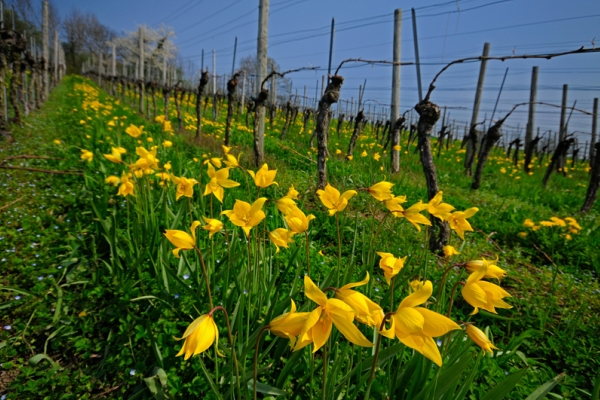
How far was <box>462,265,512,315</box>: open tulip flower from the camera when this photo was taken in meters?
0.82

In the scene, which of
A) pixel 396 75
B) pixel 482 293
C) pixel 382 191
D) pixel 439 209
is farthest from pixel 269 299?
pixel 396 75

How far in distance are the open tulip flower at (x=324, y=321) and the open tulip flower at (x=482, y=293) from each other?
393mm

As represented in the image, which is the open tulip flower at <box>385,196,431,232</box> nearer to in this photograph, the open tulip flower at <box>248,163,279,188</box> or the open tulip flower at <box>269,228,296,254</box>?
the open tulip flower at <box>269,228,296,254</box>

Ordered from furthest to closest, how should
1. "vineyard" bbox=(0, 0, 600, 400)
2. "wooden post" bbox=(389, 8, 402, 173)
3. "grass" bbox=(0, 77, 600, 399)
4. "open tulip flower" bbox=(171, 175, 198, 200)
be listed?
"wooden post" bbox=(389, 8, 402, 173)
"open tulip flower" bbox=(171, 175, 198, 200)
"grass" bbox=(0, 77, 600, 399)
"vineyard" bbox=(0, 0, 600, 400)

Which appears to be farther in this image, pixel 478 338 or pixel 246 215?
pixel 246 215

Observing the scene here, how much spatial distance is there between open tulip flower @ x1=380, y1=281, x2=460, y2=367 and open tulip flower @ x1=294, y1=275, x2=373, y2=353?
63mm

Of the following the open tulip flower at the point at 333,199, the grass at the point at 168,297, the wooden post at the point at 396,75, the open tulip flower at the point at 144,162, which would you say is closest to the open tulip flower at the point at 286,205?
the open tulip flower at the point at 333,199

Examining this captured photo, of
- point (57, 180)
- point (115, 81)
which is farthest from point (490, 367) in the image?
point (115, 81)

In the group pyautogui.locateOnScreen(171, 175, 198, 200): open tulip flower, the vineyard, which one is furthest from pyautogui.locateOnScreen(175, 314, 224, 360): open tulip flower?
pyautogui.locateOnScreen(171, 175, 198, 200): open tulip flower

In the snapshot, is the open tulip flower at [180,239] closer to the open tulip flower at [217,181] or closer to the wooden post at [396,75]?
the open tulip flower at [217,181]

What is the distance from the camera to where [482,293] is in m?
0.82

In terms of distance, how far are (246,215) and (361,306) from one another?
2.03 feet

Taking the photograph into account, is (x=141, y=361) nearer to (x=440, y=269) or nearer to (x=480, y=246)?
(x=440, y=269)

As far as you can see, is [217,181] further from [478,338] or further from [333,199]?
[478,338]
